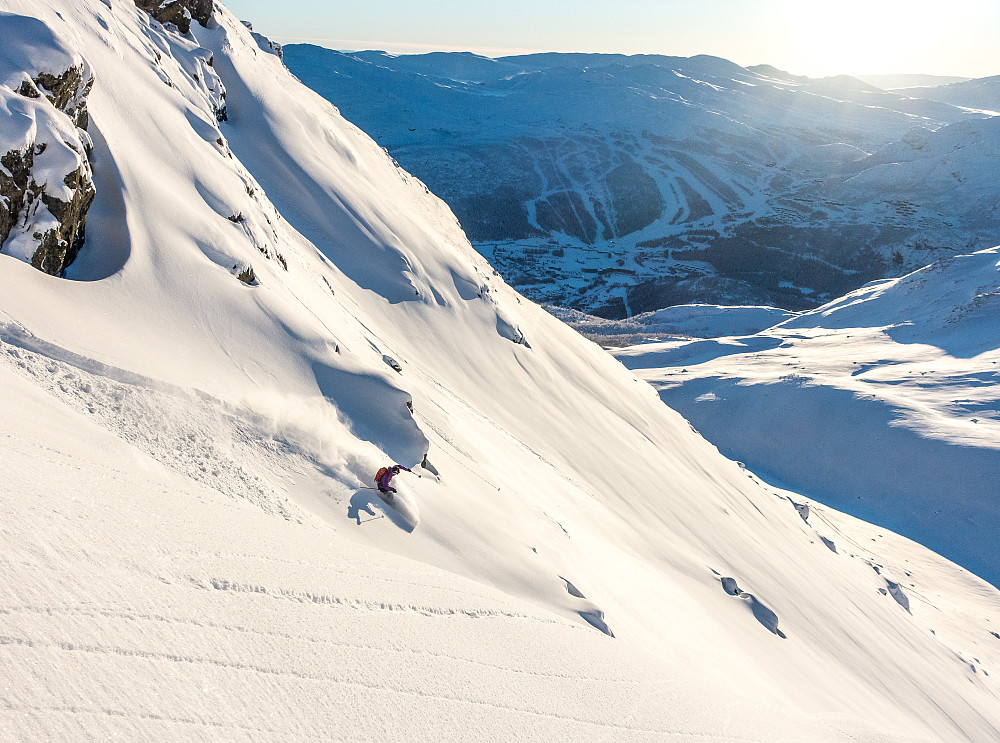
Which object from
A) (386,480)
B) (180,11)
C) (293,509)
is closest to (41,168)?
(293,509)

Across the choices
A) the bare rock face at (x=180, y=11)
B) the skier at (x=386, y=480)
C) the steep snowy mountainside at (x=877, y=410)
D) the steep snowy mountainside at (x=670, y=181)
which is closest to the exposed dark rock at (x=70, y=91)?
the skier at (x=386, y=480)

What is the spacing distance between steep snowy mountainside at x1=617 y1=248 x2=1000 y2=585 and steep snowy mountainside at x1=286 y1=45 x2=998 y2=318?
108 ft

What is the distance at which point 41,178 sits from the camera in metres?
4.71

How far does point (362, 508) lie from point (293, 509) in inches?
21.6

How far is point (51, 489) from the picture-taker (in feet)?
9.02

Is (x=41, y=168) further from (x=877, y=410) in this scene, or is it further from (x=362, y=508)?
(x=877, y=410)

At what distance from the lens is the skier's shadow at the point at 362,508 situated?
412 cm

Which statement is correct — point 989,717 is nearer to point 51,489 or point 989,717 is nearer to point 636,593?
point 636,593

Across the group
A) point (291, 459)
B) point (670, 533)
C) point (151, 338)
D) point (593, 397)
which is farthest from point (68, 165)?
point (593, 397)

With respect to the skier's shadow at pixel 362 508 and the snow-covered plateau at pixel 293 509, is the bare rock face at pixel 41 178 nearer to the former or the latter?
the snow-covered plateau at pixel 293 509

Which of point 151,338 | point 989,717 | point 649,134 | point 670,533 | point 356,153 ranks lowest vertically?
point 989,717

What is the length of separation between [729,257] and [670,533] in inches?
3377

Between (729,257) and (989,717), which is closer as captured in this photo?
(989,717)

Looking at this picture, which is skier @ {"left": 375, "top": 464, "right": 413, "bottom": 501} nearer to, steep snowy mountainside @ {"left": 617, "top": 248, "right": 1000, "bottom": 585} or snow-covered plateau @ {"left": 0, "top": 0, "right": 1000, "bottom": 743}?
snow-covered plateau @ {"left": 0, "top": 0, "right": 1000, "bottom": 743}
